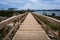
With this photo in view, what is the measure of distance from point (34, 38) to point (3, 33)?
224 cm

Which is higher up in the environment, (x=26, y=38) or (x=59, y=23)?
(x=59, y=23)

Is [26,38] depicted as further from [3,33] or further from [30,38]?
[3,33]

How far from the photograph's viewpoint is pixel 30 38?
5.52m

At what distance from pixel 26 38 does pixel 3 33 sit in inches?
84.9

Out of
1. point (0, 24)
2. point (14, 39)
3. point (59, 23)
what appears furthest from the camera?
point (14, 39)

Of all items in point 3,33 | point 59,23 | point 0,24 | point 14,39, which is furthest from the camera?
A: point 14,39

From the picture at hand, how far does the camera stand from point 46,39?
17.5 feet

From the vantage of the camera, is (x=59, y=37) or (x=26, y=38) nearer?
(x=59, y=37)

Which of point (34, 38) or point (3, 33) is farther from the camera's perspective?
point (34, 38)

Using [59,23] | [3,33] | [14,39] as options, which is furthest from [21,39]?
[59,23]

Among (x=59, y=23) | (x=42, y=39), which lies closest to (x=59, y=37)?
(x=59, y=23)

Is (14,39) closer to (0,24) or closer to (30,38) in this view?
(30,38)

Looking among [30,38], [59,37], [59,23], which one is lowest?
[30,38]

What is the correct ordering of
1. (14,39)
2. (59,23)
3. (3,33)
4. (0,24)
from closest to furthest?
1. (0,24)
2. (59,23)
3. (3,33)
4. (14,39)
